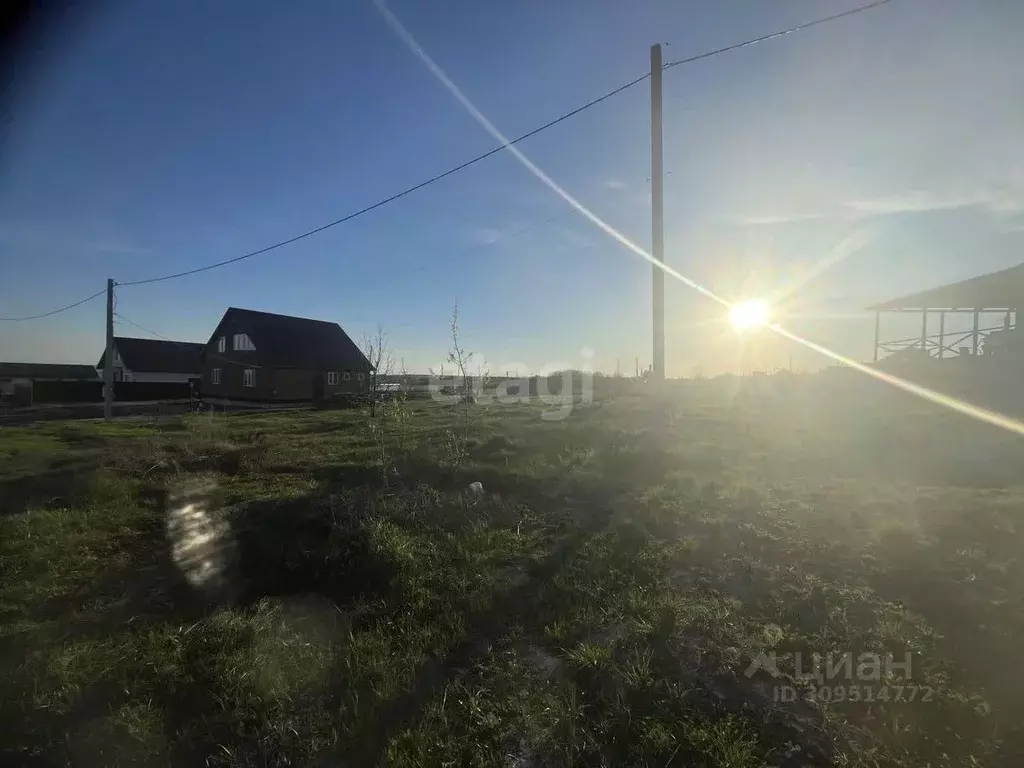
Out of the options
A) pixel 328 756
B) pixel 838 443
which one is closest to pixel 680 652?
pixel 328 756

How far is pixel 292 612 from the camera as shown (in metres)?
4.07

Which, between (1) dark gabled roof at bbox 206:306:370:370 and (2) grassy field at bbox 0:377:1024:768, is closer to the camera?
(2) grassy field at bbox 0:377:1024:768

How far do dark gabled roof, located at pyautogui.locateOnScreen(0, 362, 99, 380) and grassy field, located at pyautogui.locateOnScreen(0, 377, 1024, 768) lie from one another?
48136 millimetres

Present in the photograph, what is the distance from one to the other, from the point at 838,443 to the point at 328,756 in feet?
38.9

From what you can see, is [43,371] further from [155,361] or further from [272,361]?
[272,361]

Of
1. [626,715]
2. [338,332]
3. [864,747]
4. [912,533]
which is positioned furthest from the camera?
[338,332]

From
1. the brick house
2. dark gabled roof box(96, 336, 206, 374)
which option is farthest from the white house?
the brick house

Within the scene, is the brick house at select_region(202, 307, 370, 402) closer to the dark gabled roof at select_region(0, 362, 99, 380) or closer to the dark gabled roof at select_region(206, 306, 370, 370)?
the dark gabled roof at select_region(206, 306, 370, 370)

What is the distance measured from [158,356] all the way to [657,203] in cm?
4563

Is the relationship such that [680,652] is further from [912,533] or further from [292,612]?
[912,533]

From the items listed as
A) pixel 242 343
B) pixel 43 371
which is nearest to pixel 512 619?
pixel 242 343

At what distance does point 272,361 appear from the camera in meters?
32.5

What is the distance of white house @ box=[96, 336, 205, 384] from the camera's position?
40.8 metres

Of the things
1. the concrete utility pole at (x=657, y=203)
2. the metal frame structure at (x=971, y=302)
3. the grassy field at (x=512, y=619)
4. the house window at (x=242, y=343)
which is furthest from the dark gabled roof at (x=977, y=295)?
the house window at (x=242, y=343)
